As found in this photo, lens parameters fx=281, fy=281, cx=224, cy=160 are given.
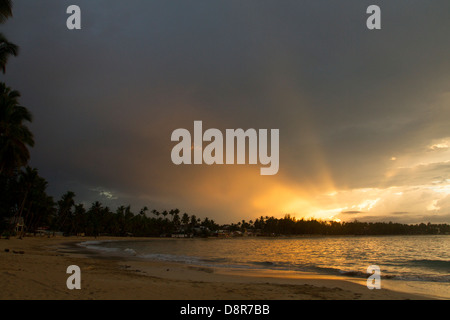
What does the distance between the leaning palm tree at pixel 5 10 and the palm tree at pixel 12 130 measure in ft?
41.4

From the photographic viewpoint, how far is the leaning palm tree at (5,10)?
18234mm

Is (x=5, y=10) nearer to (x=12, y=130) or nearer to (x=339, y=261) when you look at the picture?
(x=12, y=130)

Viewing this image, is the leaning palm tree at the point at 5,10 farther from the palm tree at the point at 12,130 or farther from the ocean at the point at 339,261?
the ocean at the point at 339,261

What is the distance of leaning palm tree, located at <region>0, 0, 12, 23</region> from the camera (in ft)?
59.8

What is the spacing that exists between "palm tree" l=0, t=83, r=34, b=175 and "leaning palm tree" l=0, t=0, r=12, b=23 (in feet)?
41.4

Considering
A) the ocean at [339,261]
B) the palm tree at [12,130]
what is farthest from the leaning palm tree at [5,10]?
the ocean at [339,261]

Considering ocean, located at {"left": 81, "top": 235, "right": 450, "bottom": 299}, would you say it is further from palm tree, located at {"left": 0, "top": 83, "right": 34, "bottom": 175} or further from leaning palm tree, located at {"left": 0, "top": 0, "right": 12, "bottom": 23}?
leaning palm tree, located at {"left": 0, "top": 0, "right": 12, "bottom": 23}

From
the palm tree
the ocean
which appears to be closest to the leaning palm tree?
the palm tree

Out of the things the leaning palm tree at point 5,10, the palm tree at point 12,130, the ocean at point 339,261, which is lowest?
the ocean at point 339,261

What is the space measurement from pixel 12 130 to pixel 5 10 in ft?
49.3

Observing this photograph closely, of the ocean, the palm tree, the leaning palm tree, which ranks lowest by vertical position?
the ocean

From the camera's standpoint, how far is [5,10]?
60.2 ft
